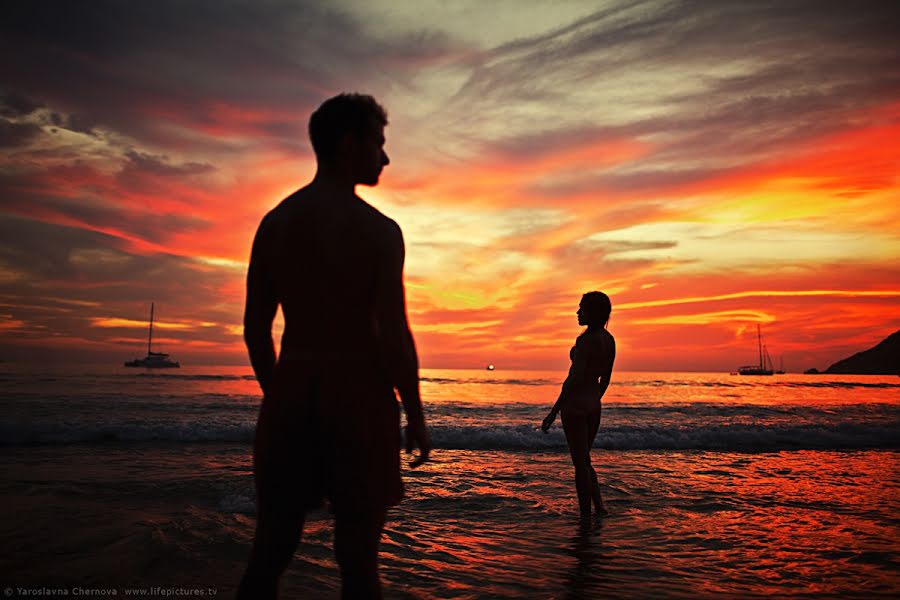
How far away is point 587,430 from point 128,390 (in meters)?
28.0

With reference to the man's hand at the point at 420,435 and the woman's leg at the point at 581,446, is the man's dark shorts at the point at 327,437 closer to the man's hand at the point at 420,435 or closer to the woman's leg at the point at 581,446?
the man's hand at the point at 420,435

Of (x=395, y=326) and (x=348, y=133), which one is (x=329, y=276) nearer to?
(x=395, y=326)

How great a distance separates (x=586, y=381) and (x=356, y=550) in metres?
4.82

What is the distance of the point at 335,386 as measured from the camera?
1.98 m

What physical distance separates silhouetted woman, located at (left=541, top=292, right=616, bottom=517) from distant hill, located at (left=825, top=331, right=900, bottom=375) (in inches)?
5613

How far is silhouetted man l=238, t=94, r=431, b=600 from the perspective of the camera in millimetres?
1988

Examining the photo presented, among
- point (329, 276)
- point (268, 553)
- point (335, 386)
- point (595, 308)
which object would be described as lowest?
point (268, 553)

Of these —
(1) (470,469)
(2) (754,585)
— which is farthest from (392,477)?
(1) (470,469)

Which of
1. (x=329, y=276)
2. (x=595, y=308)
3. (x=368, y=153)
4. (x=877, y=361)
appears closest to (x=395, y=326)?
(x=329, y=276)

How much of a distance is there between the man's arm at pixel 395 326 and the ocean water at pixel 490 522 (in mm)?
2968

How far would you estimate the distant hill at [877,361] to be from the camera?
121 metres

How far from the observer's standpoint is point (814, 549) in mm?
5453

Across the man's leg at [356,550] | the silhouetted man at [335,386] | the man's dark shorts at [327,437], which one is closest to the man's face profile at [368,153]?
the silhouetted man at [335,386]

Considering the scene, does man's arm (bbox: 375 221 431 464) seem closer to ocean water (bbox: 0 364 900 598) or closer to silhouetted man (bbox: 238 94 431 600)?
silhouetted man (bbox: 238 94 431 600)
